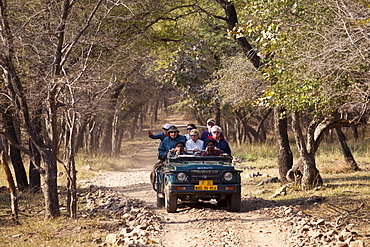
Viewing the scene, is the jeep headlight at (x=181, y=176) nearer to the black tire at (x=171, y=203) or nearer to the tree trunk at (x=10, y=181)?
the black tire at (x=171, y=203)

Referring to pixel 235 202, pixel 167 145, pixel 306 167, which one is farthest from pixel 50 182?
pixel 306 167

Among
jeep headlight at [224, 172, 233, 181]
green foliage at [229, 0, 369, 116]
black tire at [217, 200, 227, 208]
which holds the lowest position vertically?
black tire at [217, 200, 227, 208]

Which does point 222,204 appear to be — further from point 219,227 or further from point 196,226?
point 219,227

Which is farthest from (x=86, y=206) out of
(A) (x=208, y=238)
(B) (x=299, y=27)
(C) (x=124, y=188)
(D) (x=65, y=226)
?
(B) (x=299, y=27)

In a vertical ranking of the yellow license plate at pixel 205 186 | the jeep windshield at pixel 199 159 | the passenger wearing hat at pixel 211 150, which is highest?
the passenger wearing hat at pixel 211 150

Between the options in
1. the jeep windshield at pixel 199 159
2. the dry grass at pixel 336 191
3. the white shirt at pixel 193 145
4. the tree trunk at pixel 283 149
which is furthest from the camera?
the tree trunk at pixel 283 149

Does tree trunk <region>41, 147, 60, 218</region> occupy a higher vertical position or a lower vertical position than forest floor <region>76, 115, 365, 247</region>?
higher

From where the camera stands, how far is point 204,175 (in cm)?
999

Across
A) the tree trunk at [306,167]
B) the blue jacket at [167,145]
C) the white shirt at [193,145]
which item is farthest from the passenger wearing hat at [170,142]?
the tree trunk at [306,167]

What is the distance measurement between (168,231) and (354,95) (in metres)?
4.22

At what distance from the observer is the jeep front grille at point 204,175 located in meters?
9.98

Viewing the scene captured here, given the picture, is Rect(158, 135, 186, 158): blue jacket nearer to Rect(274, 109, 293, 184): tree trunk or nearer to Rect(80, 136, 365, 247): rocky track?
Rect(80, 136, 365, 247): rocky track

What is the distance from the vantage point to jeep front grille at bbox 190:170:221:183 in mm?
9977

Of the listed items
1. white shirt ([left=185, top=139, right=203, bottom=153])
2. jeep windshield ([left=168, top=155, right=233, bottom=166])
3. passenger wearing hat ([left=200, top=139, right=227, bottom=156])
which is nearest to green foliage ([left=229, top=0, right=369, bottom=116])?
passenger wearing hat ([left=200, top=139, right=227, bottom=156])
